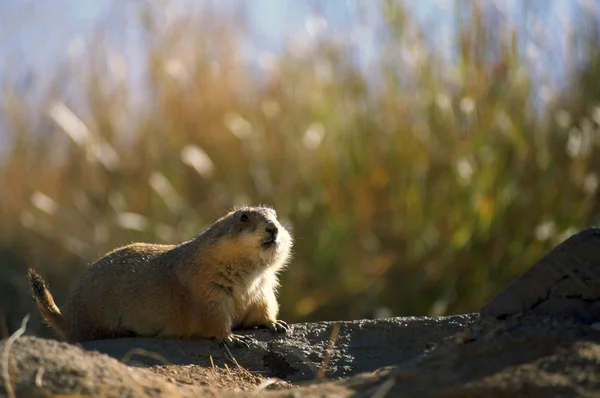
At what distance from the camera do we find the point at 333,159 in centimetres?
802

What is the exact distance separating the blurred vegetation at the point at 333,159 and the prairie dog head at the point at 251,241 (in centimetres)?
259

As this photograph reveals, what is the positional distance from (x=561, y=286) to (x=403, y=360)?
3.14 ft

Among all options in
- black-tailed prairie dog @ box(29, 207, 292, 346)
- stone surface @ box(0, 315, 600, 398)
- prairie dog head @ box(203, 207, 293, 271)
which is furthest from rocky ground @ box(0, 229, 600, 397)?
prairie dog head @ box(203, 207, 293, 271)

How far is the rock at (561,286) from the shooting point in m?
3.51

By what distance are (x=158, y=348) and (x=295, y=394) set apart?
1.51 metres

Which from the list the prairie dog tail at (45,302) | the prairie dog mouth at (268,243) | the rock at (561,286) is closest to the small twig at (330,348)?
the prairie dog mouth at (268,243)

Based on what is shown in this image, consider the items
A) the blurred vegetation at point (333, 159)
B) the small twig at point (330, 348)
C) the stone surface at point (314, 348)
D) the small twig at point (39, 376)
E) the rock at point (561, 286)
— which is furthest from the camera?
the blurred vegetation at point (333, 159)

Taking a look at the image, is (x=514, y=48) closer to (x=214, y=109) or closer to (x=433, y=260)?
(x=433, y=260)

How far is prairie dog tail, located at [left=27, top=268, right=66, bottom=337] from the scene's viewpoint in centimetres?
458

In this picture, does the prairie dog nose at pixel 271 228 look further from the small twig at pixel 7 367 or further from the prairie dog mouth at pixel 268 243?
the small twig at pixel 7 367

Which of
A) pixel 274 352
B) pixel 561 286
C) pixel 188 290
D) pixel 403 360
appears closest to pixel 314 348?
pixel 274 352

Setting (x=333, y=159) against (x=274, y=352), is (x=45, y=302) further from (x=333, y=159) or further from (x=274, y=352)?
(x=333, y=159)

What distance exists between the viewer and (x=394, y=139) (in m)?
7.87

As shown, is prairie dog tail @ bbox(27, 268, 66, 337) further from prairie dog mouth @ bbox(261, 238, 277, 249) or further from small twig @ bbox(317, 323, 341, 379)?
small twig @ bbox(317, 323, 341, 379)
